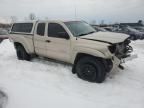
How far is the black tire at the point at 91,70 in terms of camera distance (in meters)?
5.04

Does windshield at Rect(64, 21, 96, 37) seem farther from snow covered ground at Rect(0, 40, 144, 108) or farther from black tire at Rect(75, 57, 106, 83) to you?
snow covered ground at Rect(0, 40, 144, 108)

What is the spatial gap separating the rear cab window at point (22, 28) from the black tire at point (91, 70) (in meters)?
2.92

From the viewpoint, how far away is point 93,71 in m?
5.17

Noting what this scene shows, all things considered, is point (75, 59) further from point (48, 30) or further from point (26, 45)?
point (26, 45)

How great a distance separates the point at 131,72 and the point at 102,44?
6.18 ft

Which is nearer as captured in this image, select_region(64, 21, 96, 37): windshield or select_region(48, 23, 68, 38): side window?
select_region(64, 21, 96, 37): windshield

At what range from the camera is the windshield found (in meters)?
5.74

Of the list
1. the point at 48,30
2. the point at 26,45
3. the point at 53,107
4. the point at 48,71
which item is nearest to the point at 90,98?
the point at 53,107

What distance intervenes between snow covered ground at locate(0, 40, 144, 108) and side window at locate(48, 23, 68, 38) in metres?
1.26

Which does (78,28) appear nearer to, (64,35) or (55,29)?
(64,35)

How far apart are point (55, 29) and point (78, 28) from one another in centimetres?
82

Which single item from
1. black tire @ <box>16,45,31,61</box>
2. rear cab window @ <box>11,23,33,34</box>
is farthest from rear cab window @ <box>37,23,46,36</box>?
black tire @ <box>16,45,31,61</box>

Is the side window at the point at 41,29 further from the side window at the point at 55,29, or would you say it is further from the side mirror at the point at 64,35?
the side mirror at the point at 64,35

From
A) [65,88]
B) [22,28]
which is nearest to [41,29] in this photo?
[22,28]
